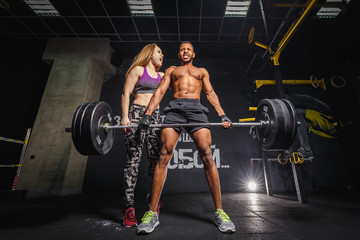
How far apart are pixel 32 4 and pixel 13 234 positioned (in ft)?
13.3

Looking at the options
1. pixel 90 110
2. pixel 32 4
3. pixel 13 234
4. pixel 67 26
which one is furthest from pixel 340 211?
pixel 32 4

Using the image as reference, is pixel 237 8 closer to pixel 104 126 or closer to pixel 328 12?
pixel 328 12

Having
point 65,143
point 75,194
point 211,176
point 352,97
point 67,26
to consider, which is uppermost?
point 67,26

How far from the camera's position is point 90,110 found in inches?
54.2

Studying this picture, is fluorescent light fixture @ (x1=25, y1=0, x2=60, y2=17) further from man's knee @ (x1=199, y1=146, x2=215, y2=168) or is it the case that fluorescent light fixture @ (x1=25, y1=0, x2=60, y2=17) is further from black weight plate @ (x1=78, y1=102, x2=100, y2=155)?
man's knee @ (x1=199, y1=146, x2=215, y2=168)

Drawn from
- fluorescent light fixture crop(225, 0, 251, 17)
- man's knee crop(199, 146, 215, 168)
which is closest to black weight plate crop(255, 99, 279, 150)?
man's knee crop(199, 146, 215, 168)

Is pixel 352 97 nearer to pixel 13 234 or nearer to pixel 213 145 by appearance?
pixel 213 145

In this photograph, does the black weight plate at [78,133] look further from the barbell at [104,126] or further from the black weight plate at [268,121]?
the black weight plate at [268,121]

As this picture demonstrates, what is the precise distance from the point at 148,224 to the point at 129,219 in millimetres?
220

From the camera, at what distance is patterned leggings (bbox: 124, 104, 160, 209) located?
1.39 meters

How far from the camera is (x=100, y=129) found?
1440 mm

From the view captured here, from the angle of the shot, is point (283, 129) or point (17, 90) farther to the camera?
point (17, 90)

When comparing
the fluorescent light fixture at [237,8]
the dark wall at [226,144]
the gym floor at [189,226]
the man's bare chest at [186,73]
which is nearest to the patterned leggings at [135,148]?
the gym floor at [189,226]

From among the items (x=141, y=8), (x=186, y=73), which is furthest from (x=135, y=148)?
(x=141, y=8)
